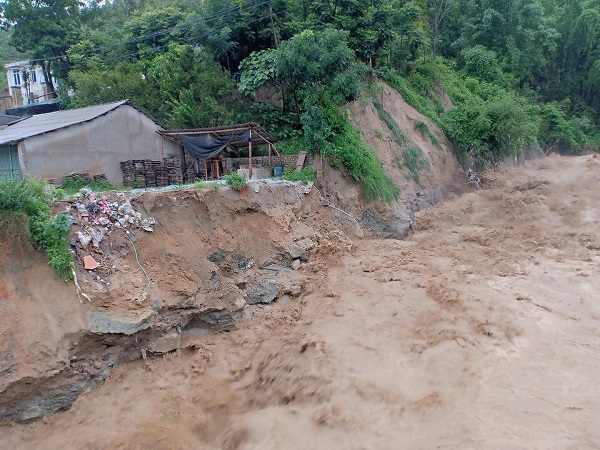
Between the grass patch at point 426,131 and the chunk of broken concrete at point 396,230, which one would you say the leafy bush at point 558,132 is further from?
the chunk of broken concrete at point 396,230

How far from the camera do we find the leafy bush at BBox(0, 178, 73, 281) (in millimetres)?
7973

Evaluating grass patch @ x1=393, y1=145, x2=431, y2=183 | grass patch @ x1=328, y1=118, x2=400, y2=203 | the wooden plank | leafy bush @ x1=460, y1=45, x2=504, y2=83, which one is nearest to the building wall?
the wooden plank

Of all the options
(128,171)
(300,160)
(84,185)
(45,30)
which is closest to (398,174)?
(300,160)

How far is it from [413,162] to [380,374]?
13.9 m

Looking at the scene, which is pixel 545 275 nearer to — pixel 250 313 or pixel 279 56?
pixel 250 313

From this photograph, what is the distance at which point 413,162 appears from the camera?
2022cm

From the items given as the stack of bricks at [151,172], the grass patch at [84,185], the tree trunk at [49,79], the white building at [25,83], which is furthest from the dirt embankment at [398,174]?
the white building at [25,83]

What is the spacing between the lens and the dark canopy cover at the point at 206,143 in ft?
53.2

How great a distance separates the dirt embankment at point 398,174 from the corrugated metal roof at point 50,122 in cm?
826

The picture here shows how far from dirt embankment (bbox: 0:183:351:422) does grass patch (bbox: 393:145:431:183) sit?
7894 millimetres

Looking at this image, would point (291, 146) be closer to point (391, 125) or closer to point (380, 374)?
point (391, 125)

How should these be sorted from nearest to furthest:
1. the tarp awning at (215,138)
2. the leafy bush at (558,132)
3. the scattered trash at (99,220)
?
the scattered trash at (99,220)
the tarp awning at (215,138)
the leafy bush at (558,132)

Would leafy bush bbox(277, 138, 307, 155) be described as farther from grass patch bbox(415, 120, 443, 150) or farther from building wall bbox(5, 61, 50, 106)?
building wall bbox(5, 61, 50, 106)

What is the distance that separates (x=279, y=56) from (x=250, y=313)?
32.8 ft
